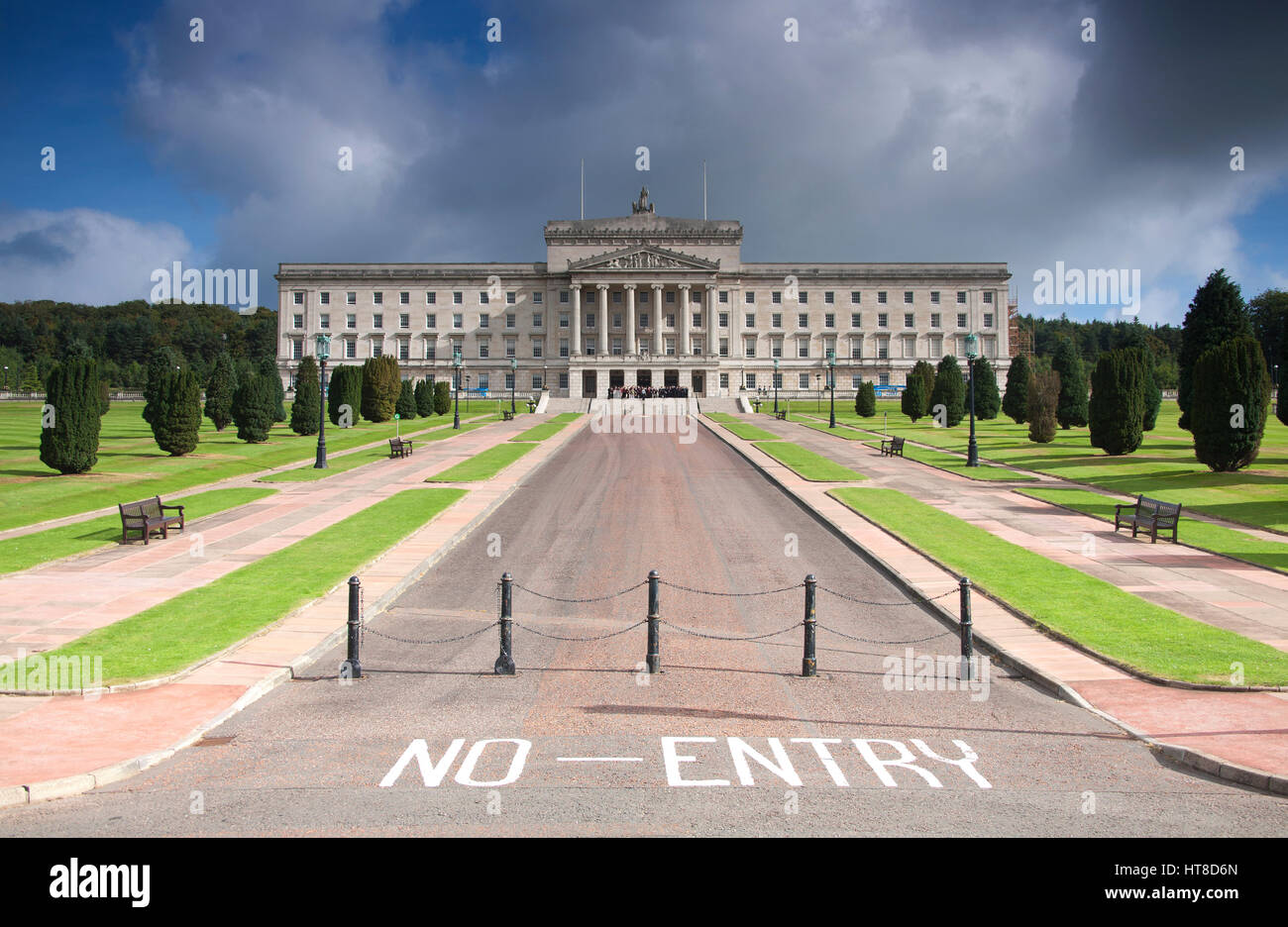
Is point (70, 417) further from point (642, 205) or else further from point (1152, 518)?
point (642, 205)

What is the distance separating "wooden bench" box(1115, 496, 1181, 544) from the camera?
24781 millimetres

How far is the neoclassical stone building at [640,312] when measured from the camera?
128250 millimetres

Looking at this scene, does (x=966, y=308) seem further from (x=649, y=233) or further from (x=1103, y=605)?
(x=1103, y=605)

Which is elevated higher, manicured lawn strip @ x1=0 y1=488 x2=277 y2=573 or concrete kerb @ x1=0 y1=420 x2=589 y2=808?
manicured lawn strip @ x1=0 y1=488 x2=277 y2=573

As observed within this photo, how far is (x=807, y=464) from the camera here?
42281 mm

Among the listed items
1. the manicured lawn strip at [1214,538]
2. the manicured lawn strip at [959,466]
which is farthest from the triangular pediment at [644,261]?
the manicured lawn strip at [1214,538]

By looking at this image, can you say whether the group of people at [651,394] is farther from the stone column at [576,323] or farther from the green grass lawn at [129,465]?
the green grass lawn at [129,465]

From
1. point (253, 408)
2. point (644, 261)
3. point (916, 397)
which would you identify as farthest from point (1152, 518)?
point (644, 261)

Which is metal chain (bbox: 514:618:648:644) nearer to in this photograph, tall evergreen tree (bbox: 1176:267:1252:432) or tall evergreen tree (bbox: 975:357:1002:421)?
tall evergreen tree (bbox: 1176:267:1252:432)

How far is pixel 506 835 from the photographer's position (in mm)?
8266

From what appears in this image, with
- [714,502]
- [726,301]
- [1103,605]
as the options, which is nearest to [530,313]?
[726,301]

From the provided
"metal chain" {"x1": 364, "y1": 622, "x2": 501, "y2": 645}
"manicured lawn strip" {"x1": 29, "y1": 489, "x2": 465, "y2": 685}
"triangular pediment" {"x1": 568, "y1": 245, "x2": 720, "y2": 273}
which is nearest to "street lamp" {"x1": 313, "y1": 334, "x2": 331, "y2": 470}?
"manicured lawn strip" {"x1": 29, "y1": 489, "x2": 465, "y2": 685}

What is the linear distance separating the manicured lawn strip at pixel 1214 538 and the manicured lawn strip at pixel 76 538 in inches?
1035

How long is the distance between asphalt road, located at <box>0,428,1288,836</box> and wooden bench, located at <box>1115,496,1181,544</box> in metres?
10.1
